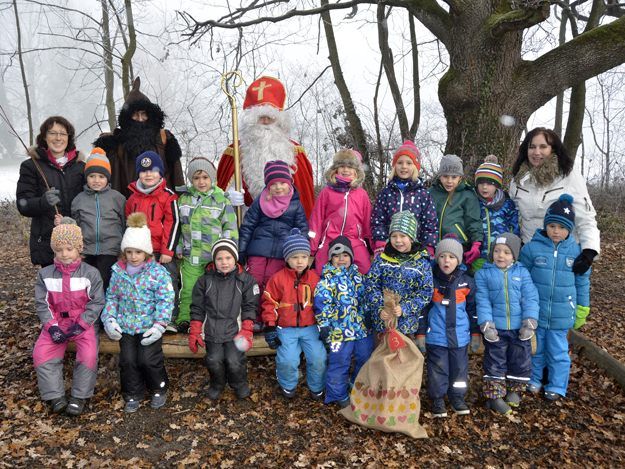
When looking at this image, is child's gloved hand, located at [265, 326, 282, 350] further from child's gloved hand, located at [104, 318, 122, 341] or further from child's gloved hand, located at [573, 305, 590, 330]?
child's gloved hand, located at [573, 305, 590, 330]

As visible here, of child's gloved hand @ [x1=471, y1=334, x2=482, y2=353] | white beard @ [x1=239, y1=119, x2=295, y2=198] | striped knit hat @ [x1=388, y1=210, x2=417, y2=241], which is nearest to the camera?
striped knit hat @ [x1=388, y1=210, x2=417, y2=241]

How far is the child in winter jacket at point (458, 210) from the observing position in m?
4.62

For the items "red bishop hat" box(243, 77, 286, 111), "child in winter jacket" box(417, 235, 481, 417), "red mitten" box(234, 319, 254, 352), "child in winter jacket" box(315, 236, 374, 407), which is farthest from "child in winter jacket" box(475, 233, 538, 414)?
"red bishop hat" box(243, 77, 286, 111)

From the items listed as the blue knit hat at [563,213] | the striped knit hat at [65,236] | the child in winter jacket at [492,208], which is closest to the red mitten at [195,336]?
the striped knit hat at [65,236]

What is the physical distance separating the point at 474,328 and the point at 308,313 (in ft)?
5.23

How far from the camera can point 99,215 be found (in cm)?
459

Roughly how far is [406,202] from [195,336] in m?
2.41

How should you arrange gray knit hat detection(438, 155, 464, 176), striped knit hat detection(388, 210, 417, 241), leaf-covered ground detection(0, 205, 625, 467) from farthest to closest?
gray knit hat detection(438, 155, 464, 176)
striped knit hat detection(388, 210, 417, 241)
leaf-covered ground detection(0, 205, 625, 467)

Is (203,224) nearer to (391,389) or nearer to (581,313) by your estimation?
(391,389)

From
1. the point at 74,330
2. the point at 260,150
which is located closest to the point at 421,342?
the point at 260,150

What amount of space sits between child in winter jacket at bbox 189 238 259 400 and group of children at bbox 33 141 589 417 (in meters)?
0.01

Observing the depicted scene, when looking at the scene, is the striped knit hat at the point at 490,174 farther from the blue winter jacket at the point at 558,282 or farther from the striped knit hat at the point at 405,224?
the striped knit hat at the point at 405,224

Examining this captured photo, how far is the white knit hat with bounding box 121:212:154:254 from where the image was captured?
4.17 metres

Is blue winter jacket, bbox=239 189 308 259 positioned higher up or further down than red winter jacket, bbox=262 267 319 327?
higher up
